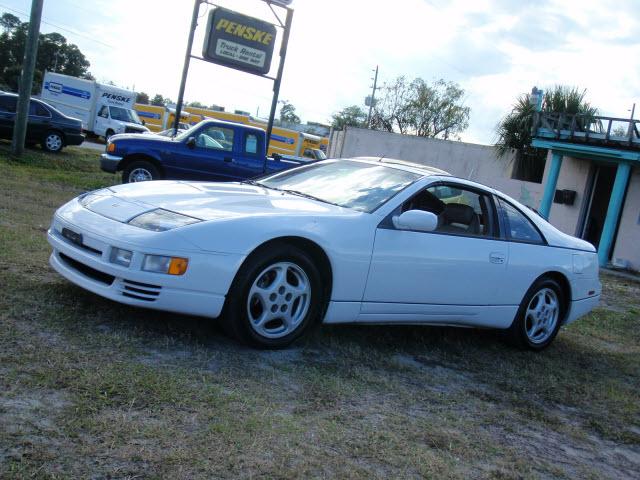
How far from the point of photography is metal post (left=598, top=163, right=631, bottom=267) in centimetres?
1619

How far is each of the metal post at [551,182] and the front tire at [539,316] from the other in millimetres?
12349

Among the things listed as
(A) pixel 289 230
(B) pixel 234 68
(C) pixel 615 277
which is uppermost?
(B) pixel 234 68

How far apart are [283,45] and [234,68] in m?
1.26

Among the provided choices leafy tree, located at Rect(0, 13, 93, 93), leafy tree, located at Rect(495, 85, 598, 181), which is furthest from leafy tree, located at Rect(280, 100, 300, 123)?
leafy tree, located at Rect(495, 85, 598, 181)

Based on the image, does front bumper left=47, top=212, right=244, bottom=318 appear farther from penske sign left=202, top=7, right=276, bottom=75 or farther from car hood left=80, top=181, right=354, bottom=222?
penske sign left=202, top=7, right=276, bottom=75

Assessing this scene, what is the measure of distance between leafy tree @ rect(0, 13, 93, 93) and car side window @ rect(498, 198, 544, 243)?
68096mm

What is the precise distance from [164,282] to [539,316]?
340cm

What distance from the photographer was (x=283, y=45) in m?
16.6

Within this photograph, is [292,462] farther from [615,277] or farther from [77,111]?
[77,111]

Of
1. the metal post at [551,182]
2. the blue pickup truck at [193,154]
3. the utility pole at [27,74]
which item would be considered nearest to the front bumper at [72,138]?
the utility pole at [27,74]

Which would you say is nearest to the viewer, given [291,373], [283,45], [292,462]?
[292,462]

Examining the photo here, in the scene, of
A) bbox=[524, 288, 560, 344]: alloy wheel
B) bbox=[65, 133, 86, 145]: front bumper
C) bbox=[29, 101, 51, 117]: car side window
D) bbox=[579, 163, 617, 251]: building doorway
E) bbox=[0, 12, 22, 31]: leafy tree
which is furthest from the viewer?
bbox=[0, 12, 22, 31]: leafy tree

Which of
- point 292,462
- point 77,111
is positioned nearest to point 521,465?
point 292,462

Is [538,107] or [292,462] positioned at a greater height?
[538,107]
